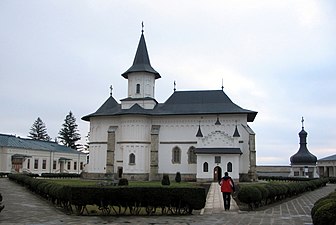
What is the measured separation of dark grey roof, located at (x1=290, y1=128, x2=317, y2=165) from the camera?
5391 centimetres

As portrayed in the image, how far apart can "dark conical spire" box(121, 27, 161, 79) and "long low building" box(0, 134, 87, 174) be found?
20.3 metres

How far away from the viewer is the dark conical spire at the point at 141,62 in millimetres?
48922

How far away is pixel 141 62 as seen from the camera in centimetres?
5000

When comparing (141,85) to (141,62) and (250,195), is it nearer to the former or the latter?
(141,62)

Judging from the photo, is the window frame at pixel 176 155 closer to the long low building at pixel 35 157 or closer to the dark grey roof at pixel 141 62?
the dark grey roof at pixel 141 62

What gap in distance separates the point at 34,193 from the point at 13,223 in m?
12.6

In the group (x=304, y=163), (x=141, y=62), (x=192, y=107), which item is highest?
(x=141, y=62)

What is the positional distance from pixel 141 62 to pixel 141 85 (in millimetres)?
3217

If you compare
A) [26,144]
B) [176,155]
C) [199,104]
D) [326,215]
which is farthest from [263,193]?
[26,144]

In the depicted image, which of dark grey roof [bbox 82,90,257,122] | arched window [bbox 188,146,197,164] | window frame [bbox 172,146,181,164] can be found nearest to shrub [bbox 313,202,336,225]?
dark grey roof [bbox 82,90,257,122]

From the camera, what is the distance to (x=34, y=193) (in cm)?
2423

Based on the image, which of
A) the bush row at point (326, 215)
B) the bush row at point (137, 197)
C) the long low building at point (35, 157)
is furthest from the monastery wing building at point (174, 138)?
the bush row at point (326, 215)

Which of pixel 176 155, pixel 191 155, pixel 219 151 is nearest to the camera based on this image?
pixel 219 151

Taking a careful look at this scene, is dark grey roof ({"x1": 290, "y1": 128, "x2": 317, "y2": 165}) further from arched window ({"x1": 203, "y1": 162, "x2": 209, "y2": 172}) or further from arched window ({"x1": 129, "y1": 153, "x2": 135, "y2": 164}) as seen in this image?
arched window ({"x1": 129, "y1": 153, "x2": 135, "y2": 164})
